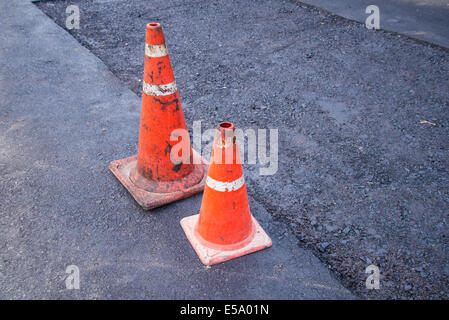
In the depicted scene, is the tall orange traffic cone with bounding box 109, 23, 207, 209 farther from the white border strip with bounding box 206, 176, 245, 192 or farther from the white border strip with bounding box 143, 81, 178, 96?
the white border strip with bounding box 206, 176, 245, 192

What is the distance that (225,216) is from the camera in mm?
2166

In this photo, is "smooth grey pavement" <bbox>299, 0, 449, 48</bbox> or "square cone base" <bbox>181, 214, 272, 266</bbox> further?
"smooth grey pavement" <bbox>299, 0, 449, 48</bbox>

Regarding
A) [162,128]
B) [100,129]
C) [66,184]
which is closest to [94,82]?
[100,129]

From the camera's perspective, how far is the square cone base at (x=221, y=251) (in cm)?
214

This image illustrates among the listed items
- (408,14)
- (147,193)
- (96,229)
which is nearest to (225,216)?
(147,193)

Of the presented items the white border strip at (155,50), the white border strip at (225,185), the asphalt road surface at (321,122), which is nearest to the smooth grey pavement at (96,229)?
the asphalt road surface at (321,122)

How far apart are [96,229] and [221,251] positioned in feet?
2.73

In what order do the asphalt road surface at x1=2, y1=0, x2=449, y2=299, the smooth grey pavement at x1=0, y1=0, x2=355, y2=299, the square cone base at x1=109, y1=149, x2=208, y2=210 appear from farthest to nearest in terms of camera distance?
the square cone base at x1=109, y1=149, x2=208, y2=210 → the asphalt road surface at x1=2, y1=0, x2=449, y2=299 → the smooth grey pavement at x1=0, y1=0, x2=355, y2=299

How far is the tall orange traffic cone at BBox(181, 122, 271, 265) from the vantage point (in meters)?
2.05

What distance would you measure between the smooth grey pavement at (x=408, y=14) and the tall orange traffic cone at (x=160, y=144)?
173 inches

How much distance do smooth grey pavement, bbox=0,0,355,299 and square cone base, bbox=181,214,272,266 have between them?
0.04 m

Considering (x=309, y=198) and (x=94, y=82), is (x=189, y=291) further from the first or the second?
(x=94, y=82)

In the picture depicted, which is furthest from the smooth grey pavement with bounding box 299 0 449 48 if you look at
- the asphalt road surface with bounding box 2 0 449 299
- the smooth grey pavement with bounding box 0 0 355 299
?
the smooth grey pavement with bounding box 0 0 355 299

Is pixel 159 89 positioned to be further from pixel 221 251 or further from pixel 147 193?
pixel 221 251
